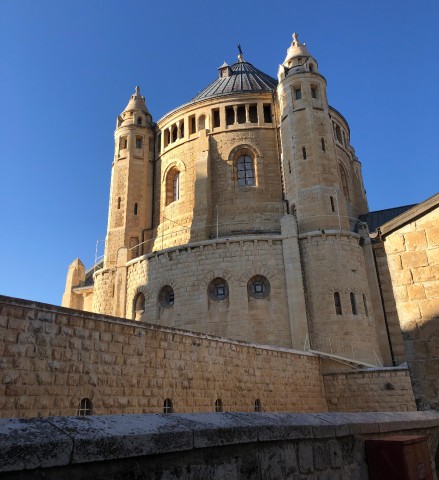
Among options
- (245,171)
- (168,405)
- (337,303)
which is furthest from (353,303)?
(168,405)

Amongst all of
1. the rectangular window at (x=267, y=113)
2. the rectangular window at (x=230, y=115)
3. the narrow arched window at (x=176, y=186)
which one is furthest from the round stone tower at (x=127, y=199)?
the rectangular window at (x=267, y=113)

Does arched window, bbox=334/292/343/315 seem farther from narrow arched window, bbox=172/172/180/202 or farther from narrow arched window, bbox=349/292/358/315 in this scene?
narrow arched window, bbox=172/172/180/202

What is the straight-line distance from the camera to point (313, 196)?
21.5 m

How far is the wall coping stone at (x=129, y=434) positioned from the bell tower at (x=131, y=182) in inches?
875

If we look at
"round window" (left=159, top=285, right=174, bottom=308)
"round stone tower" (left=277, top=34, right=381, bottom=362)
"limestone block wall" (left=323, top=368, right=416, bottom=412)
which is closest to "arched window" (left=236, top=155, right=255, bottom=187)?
"round stone tower" (left=277, top=34, right=381, bottom=362)

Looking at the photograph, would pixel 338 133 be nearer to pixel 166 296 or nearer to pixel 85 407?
pixel 166 296

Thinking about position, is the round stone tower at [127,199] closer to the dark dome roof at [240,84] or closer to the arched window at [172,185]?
the arched window at [172,185]

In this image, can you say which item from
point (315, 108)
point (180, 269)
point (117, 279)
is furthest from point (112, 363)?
point (315, 108)

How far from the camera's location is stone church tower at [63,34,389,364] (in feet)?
62.5

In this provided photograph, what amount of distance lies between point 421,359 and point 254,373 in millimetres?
7719

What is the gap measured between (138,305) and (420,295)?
1834 cm

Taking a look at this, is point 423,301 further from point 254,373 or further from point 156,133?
point 156,133

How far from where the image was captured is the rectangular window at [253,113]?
87.2 feet

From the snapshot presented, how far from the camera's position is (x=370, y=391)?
51.3ft
